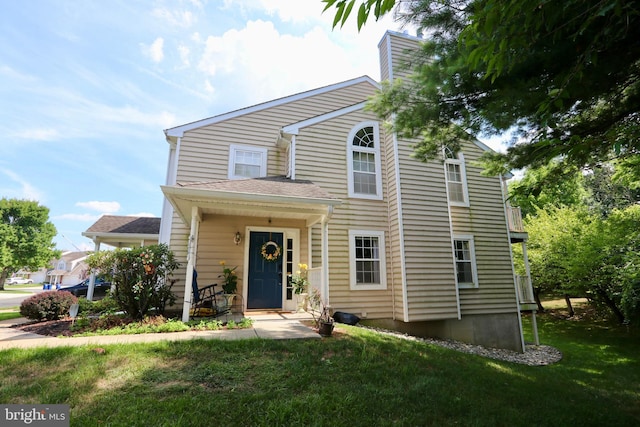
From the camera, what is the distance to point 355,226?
868 cm

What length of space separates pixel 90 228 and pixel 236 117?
6.68 meters

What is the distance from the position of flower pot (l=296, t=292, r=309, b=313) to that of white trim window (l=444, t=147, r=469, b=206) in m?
5.56

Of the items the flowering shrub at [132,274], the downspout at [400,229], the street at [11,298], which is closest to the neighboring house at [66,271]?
the street at [11,298]

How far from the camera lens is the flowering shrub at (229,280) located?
7569 millimetres

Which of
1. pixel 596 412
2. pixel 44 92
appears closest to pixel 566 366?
pixel 596 412

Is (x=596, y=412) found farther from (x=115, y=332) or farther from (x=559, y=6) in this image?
(x=115, y=332)

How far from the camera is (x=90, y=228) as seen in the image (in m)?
10.5

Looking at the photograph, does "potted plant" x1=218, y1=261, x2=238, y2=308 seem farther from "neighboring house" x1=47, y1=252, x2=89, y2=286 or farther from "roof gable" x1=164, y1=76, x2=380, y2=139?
"neighboring house" x1=47, y1=252, x2=89, y2=286

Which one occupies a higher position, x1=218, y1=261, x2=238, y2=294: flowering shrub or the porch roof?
the porch roof

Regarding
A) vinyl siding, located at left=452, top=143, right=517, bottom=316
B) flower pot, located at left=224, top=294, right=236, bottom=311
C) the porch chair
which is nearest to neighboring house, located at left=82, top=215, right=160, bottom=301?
the porch chair

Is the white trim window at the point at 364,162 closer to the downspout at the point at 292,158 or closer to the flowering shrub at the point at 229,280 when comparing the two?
the downspout at the point at 292,158

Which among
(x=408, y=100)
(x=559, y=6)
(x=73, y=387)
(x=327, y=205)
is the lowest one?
(x=73, y=387)

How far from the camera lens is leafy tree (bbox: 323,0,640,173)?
2824mm

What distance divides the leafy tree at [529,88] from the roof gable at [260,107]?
3.99 metres
